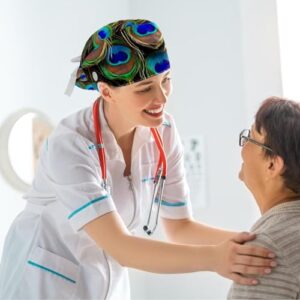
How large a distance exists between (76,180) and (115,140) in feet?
0.69

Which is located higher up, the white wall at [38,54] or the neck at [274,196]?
the white wall at [38,54]

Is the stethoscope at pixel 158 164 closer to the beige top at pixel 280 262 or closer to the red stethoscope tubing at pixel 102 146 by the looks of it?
the red stethoscope tubing at pixel 102 146

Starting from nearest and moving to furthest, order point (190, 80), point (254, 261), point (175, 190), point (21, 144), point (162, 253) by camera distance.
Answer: point (254, 261)
point (162, 253)
point (175, 190)
point (21, 144)
point (190, 80)

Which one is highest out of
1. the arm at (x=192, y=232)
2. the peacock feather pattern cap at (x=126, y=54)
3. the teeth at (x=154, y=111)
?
the peacock feather pattern cap at (x=126, y=54)

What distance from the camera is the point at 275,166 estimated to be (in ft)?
4.18

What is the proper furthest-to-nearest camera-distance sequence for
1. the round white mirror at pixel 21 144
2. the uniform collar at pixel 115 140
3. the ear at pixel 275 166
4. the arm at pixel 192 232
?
the round white mirror at pixel 21 144 → the arm at pixel 192 232 → the uniform collar at pixel 115 140 → the ear at pixel 275 166

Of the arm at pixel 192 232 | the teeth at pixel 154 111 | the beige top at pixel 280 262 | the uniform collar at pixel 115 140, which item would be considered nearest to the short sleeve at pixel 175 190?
the arm at pixel 192 232

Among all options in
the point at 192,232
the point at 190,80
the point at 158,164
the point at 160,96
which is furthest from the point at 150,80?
the point at 190,80

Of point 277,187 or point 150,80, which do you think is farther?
point 150,80

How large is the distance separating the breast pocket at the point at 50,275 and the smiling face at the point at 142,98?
16.1 inches

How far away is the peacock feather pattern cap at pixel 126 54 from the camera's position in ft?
4.66

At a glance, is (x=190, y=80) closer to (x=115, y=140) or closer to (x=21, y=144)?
(x=21, y=144)

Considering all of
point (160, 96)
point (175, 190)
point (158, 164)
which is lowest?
point (175, 190)

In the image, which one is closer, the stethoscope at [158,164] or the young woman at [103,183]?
the young woman at [103,183]
